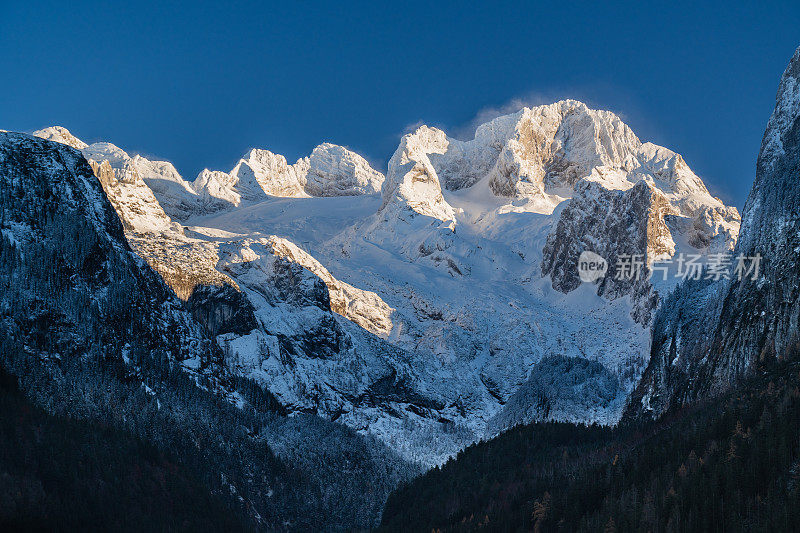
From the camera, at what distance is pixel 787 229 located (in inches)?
5027

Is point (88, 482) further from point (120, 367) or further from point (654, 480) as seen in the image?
point (654, 480)

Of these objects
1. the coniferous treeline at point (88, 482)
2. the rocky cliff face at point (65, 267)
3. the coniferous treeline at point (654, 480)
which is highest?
the rocky cliff face at point (65, 267)

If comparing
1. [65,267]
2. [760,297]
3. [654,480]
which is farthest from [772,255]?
[65,267]

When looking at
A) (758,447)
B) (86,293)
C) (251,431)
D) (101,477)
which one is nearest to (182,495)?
(101,477)

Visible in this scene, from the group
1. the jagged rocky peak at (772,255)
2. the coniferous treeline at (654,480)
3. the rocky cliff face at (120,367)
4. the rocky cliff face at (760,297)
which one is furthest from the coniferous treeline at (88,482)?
the jagged rocky peak at (772,255)

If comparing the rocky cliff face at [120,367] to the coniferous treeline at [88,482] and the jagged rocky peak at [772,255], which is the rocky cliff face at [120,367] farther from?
the jagged rocky peak at [772,255]

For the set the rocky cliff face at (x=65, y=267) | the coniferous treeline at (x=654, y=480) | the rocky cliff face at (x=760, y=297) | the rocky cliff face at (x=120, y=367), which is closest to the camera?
the coniferous treeline at (x=654, y=480)

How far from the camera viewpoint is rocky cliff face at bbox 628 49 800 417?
404 feet

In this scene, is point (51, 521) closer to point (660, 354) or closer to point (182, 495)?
point (182, 495)

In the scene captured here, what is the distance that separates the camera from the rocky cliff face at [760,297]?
12300cm

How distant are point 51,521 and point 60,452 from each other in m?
16.6

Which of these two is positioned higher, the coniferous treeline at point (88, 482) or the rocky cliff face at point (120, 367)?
the rocky cliff face at point (120, 367)

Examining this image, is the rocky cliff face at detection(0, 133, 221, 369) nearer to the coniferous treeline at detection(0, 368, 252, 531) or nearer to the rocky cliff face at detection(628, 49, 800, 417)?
the coniferous treeline at detection(0, 368, 252, 531)

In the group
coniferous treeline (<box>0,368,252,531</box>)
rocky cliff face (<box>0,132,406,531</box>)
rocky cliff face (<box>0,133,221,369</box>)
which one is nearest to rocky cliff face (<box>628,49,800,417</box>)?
rocky cliff face (<box>0,132,406,531</box>)
